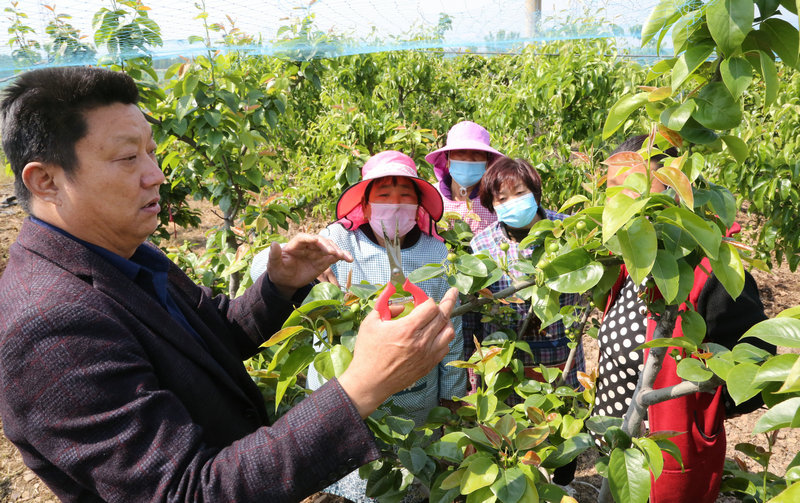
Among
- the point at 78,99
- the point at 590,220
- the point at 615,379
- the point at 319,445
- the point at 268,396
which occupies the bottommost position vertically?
the point at 615,379

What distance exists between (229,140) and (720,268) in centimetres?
202

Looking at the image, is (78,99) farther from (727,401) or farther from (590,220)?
(727,401)

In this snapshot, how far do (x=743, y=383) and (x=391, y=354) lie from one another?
1.59 ft

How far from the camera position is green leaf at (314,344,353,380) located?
88 centimetres

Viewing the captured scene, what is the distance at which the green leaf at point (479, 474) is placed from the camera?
90cm

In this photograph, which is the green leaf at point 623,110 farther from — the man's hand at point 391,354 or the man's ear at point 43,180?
the man's ear at point 43,180

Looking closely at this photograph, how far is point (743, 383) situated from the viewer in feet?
2.31

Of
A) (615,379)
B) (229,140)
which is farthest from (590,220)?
(229,140)

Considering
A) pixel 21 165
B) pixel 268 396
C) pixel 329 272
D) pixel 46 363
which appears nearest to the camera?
pixel 46 363

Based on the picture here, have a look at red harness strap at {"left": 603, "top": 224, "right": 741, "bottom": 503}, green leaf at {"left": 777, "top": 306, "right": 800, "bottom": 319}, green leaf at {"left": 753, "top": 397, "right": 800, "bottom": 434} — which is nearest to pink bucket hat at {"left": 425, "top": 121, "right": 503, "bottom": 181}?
red harness strap at {"left": 603, "top": 224, "right": 741, "bottom": 503}

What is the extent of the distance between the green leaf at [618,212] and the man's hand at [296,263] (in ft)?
Result: 2.27

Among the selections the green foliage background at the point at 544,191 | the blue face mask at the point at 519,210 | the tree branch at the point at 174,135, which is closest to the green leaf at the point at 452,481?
the green foliage background at the point at 544,191

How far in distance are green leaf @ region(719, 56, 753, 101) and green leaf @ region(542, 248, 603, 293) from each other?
338mm

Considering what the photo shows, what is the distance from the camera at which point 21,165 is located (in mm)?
929
